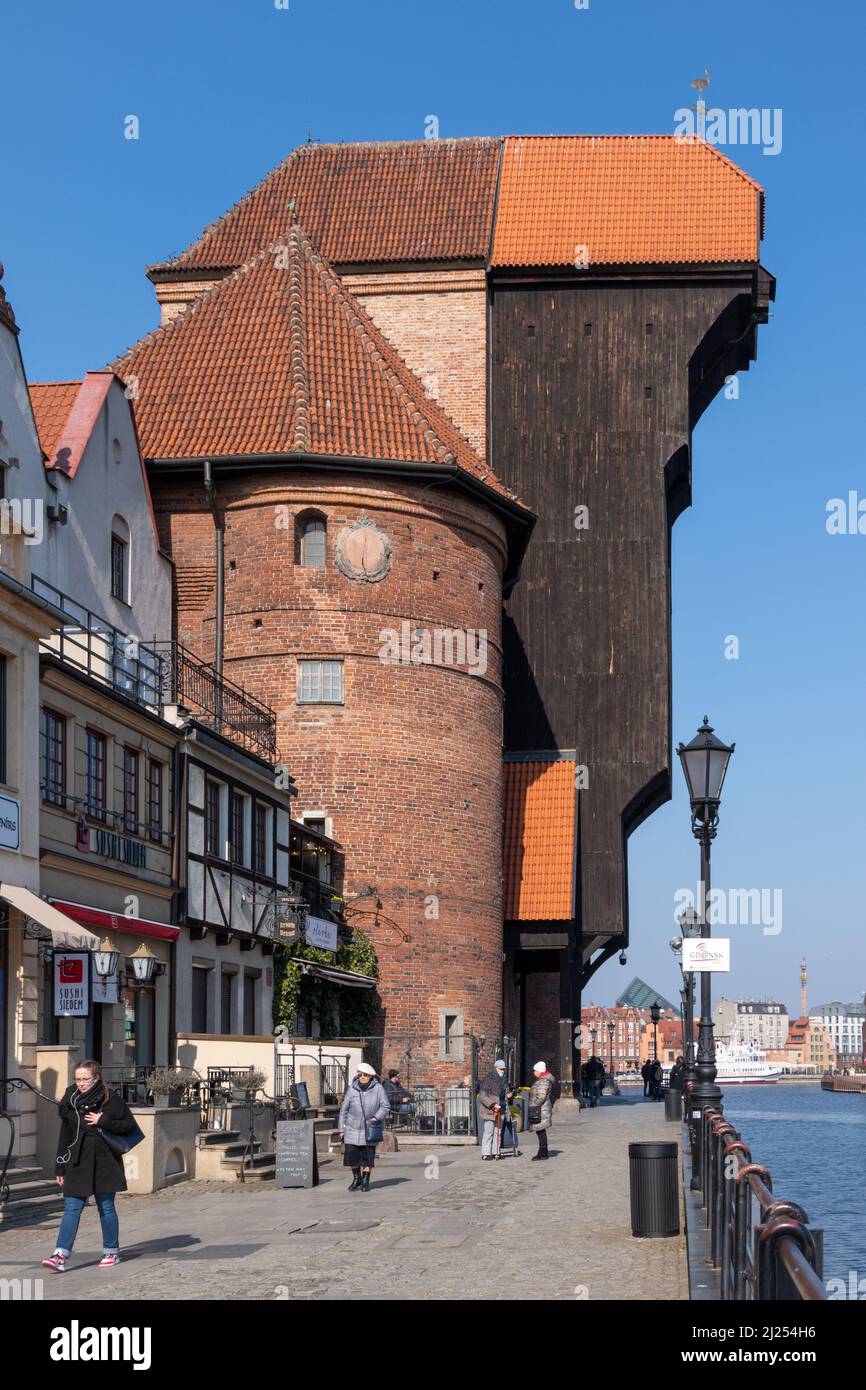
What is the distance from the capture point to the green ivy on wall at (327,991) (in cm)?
3616

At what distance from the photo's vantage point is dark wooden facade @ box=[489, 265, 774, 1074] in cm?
5094

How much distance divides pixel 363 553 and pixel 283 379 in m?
4.84

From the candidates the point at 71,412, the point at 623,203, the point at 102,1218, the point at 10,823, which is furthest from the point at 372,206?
the point at 102,1218

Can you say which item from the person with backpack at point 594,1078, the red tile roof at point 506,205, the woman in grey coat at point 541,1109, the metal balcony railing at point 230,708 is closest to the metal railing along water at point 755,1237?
the woman in grey coat at point 541,1109

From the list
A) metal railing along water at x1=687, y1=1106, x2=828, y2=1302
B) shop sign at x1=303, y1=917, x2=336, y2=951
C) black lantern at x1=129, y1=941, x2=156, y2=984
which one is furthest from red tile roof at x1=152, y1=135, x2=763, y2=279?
metal railing along water at x1=687, y1=1106, x2=828, y2=1302

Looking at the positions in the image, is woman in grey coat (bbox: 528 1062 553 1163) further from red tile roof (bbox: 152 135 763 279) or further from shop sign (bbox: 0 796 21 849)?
red tile roof (bbox: 152 135 763 279)

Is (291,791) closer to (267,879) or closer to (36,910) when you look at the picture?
(267,879)

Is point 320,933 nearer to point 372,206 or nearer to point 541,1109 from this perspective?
point 541,1109

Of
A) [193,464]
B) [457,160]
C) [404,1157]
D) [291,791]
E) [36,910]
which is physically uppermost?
[457,160]

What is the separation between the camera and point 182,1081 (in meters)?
24.8

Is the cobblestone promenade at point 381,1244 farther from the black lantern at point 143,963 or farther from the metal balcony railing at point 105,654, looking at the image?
the metal balcony railing at point 105,654

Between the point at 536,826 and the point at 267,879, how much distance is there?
14.3 meters

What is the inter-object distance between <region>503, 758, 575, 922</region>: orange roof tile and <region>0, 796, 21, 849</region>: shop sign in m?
25.7

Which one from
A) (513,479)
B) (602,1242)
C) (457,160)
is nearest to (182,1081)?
(602,1242)
